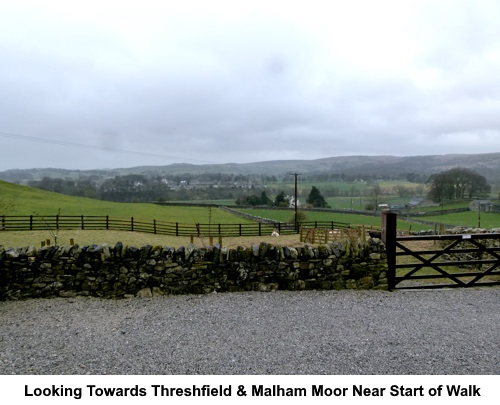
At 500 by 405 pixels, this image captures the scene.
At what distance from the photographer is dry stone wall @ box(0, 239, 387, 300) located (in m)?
6.71

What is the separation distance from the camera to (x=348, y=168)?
94.6 m

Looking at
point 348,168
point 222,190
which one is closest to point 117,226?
point 222,190

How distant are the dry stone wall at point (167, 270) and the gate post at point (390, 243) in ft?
1.77

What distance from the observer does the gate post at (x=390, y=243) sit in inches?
289

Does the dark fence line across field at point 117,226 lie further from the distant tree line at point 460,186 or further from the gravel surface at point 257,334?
the gravel surface at point 257,334

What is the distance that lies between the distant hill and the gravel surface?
125 feet

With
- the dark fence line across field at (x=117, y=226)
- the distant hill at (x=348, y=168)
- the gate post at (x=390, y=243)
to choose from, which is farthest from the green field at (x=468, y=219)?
the gate post at (x=390, y=243)

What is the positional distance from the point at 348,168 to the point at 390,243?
299ft

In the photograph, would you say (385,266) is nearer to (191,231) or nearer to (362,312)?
(362,312)

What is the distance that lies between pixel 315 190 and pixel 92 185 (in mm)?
41928

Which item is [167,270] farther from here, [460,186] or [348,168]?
[348,168]

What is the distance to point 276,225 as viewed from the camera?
112 ft

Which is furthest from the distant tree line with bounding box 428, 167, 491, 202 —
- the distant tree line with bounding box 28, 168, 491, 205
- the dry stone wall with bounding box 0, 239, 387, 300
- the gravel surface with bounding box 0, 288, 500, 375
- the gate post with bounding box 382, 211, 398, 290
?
the dry stone wall with bounding box 0, 239, 387, 300

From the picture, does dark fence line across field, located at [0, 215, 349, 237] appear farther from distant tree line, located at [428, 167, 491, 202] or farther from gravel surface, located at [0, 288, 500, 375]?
gravel surface, located at [0, 288, 500, 375]
